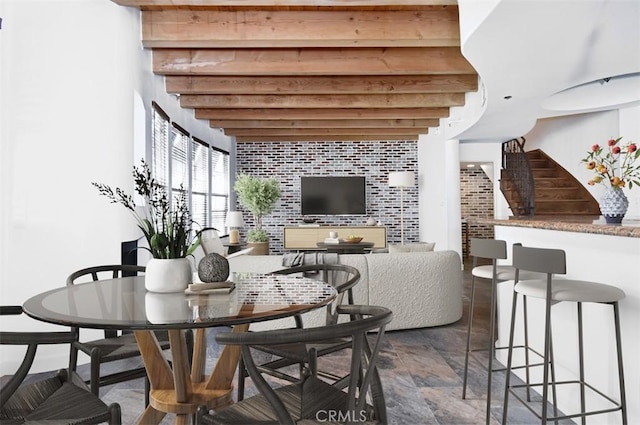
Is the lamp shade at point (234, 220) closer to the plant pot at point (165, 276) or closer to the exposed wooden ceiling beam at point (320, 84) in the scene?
the exposed wooden ceiling beam at point (320, 84)

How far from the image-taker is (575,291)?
1806 mm

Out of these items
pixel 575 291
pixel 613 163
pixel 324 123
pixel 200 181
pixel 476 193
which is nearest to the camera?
pixel 575 291

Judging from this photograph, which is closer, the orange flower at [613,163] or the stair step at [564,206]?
the orange flower at [613,163]

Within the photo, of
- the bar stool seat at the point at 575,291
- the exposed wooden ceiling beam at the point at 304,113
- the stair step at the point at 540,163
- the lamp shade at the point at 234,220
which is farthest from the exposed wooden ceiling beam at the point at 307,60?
the stair step at the point at 540,163

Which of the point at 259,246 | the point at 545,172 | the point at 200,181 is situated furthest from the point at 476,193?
the point at 200,181

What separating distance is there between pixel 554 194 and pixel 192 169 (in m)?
6.50

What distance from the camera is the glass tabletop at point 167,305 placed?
120 cm

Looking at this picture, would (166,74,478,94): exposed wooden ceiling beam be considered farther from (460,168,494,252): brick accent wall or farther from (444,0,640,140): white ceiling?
(460,168,494,252): brick accent wall

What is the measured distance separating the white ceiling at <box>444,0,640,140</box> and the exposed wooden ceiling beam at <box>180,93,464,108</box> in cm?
78

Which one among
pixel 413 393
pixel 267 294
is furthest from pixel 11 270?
pixel 413 393

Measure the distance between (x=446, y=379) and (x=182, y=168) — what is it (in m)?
4.52

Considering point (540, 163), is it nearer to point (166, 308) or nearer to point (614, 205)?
point (614, 205)

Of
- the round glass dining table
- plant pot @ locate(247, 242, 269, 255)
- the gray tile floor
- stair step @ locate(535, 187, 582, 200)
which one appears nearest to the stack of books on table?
the round glass dining table

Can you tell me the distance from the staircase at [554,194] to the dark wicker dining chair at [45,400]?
22.7 feet
